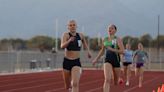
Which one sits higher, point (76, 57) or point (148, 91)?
point (76, 57)

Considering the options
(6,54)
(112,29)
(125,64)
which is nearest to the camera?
(112,29)

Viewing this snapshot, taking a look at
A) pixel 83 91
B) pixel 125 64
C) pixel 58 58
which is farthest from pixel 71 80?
pixel 58 58

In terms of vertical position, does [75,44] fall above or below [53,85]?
above

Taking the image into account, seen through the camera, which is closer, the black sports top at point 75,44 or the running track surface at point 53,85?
the black sports top at point 75,44

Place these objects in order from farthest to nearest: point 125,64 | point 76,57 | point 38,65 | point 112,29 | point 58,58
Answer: point 58,58, point 38,65, point 125,64, point 112,29, point 76,57

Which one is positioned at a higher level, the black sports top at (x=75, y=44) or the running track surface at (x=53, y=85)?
the black sports top at (x=75, y=44)

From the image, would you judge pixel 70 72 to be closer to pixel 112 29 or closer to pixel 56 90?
pixel 112 29

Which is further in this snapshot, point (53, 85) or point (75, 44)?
point (53, 85)

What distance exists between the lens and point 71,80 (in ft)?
39.4

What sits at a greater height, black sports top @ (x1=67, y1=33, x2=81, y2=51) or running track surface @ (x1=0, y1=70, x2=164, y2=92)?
black sports top @ (x1=67, y1=33, x2=81, y2=51)

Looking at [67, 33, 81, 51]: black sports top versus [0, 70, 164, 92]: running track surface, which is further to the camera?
[0, 70, 164, 92]: running track surface

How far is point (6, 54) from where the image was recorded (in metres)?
39.4

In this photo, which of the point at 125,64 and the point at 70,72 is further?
the point at 125,64

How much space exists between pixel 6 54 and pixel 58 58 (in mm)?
11042
